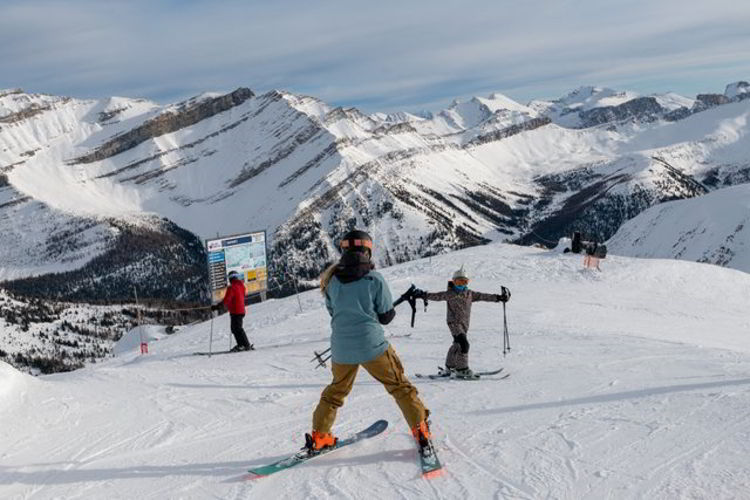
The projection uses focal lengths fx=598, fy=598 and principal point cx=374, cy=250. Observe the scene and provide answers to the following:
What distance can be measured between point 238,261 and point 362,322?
66.4 ft

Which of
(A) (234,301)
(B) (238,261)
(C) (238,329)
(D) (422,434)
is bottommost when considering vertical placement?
(C) (238,329)

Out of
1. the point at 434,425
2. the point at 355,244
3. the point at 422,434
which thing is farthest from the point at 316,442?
the point at 355,244

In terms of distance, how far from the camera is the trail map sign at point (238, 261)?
24.8m

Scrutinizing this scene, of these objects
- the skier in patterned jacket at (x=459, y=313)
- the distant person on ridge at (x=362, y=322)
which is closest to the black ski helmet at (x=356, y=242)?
the distant person on ridge at (x=362, y=322)

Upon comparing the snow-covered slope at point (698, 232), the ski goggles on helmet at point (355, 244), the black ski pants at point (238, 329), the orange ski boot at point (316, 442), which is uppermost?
the ski goggles on helmet at point (355, 244)

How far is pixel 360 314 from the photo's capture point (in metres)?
6.45

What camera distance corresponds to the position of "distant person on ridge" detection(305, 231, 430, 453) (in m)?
6.40

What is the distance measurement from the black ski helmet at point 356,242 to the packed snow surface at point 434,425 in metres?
2.41

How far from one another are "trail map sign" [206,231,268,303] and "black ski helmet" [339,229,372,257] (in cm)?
1866

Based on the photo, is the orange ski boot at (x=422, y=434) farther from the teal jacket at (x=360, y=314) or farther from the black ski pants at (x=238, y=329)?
the black ski pants at (x=238, y=329)

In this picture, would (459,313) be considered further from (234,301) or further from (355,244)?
(234,301)

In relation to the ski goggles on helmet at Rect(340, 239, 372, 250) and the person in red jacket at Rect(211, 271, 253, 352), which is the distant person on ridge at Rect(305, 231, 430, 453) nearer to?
the ski goggles on helmet at Rect(340, 239, 372, 250)

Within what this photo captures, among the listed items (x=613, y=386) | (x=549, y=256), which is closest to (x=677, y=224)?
(x=549, y=256)

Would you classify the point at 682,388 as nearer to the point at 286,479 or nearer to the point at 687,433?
the point at 687,433
